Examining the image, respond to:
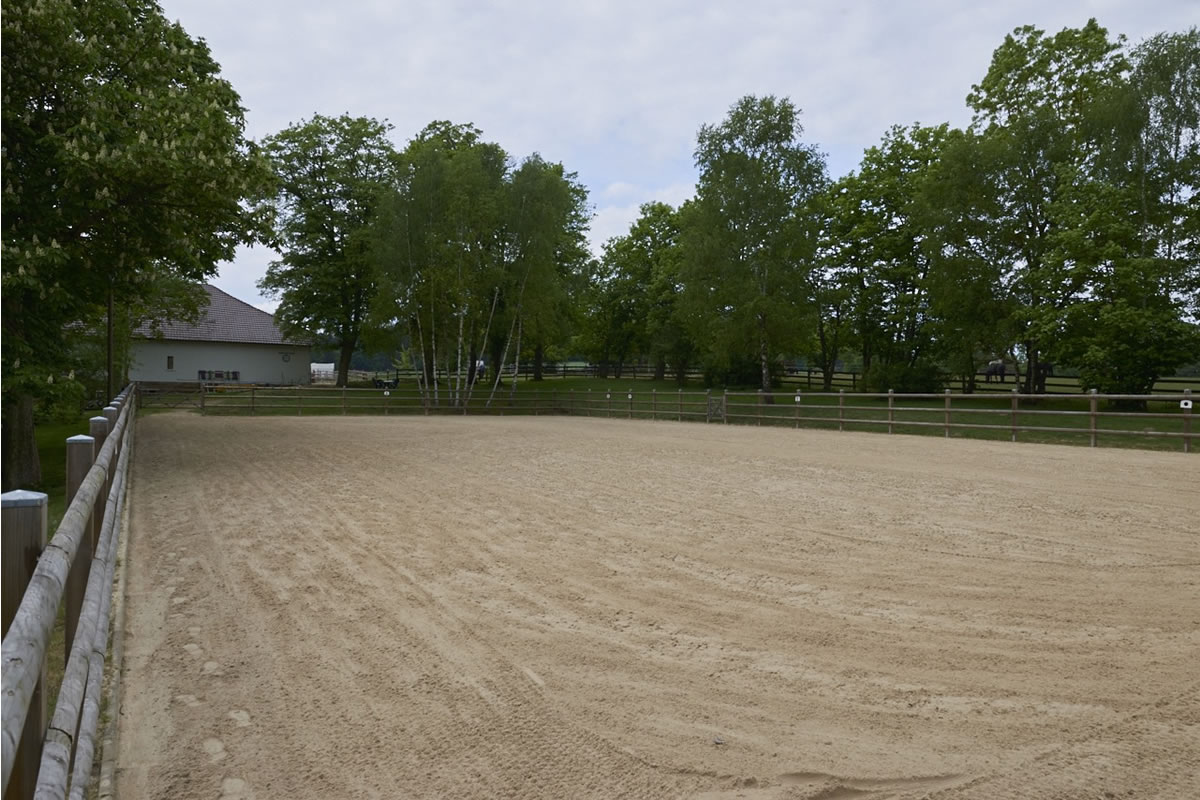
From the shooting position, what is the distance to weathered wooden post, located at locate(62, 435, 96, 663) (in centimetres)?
304

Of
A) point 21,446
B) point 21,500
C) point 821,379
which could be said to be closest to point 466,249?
point 21,446

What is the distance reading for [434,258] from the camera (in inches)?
1211

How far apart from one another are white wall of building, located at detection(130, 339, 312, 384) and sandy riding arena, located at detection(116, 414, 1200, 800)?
3770 cm

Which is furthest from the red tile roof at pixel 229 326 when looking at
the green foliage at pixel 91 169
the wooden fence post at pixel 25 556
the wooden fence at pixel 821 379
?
the wooden fence post at pixel 25 556

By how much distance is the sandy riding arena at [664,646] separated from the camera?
9.27ft

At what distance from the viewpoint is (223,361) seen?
143 ft

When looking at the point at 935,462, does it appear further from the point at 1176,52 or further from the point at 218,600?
the point at 1176,52

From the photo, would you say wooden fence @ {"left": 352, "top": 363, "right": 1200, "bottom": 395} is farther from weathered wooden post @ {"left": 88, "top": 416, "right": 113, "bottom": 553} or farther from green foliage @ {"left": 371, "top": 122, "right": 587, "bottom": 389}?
weathered wooden post @ {"left": 88, "top": 416, "right": 113, "bottom": 553}

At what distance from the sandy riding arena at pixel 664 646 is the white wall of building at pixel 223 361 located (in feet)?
124

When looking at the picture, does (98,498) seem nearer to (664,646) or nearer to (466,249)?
(664,646)

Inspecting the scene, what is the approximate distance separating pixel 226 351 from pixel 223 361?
57cm

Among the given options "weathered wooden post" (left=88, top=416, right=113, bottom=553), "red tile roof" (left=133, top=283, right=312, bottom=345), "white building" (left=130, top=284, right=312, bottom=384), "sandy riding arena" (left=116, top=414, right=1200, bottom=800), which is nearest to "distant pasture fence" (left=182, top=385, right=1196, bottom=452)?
"white building" (left=130, top=284, right=312, bottom=384)

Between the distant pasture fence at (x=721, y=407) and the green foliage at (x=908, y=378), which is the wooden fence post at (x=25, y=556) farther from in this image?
the green foliage at (x=908, y=378)

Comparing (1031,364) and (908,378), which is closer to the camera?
(1031,364)
